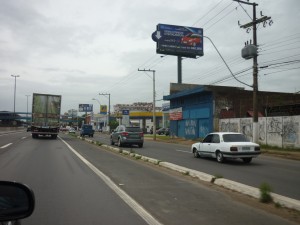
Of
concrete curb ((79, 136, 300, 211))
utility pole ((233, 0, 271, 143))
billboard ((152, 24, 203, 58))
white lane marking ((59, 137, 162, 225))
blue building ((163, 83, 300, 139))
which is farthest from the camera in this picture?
billboard ((152, 24, 203, 58))

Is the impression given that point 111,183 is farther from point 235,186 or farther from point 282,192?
point 282,192

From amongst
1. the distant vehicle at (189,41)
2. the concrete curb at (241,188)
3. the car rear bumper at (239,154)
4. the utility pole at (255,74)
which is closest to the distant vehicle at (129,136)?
the utility pole at (255,74)

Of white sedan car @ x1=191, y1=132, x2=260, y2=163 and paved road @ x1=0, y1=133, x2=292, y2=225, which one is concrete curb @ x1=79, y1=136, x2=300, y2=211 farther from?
white sedan car @ x1=191, y1=132, x2=260, y2=163

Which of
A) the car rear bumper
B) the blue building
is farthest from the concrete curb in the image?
the blue building

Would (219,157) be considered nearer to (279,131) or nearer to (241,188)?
(241,188)

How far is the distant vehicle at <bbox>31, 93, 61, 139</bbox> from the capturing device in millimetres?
39531

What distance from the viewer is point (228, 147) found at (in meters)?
17.5

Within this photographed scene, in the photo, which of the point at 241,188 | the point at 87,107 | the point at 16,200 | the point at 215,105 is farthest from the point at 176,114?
the point at 87,107

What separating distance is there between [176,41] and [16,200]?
162 ft

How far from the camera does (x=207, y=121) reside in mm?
44062

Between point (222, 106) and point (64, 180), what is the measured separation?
33.7 m

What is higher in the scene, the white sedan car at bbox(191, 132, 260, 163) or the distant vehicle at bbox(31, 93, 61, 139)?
the distant vehicle at bbox(31, 93, 61, 139)

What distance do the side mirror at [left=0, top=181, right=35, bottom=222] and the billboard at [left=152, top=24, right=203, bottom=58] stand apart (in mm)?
48177

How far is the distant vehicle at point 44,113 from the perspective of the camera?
3953cm
